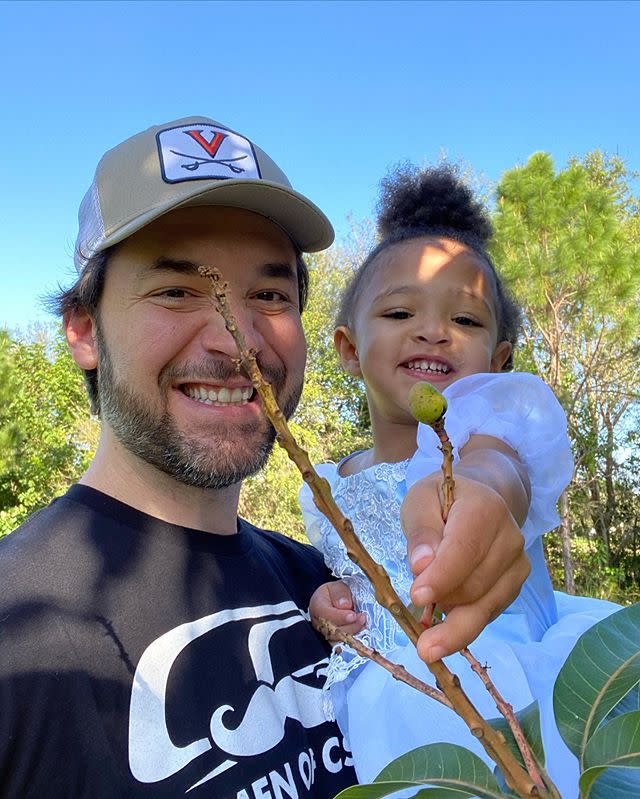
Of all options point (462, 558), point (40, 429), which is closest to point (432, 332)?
point (462, 558)

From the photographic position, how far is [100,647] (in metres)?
1.15

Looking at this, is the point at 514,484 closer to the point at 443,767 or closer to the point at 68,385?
the point at 443,767

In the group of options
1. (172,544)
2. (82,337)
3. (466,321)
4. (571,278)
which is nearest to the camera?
(172,544)

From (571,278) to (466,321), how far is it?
22.5 feet

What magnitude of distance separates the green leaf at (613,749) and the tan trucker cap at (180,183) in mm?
1290

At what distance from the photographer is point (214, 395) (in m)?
1.54

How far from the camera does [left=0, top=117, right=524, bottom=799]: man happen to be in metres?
1.08

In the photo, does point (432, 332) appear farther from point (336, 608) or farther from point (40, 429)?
point (40, 429)

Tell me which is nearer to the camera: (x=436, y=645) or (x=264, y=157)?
(x=436, y=645)

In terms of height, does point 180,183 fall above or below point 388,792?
above

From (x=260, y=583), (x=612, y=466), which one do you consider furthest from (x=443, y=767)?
(x=612, y=466)

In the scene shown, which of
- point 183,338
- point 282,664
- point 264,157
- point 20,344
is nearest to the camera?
point 282,664

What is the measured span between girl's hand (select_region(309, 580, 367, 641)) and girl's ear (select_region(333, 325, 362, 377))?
890mm

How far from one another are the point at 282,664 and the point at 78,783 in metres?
0.47
